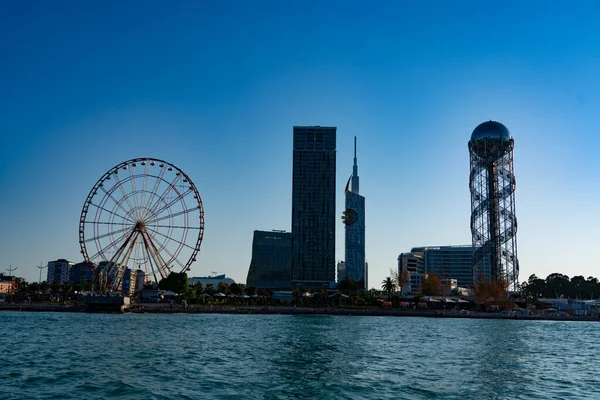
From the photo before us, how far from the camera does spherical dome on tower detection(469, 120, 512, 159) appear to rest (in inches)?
6934

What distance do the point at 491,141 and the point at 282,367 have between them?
149420 millimetres

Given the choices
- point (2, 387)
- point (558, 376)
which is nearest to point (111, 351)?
point (2, 387)

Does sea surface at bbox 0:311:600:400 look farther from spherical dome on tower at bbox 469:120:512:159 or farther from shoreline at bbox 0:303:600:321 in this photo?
spherical dome on tower at bbox 469:120:512:159

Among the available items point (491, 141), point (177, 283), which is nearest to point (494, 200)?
point (491, 141)

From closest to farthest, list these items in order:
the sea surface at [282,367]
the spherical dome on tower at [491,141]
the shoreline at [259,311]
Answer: the sea surface at [282,367] → the shoreline at [259,311] → the spherical dome on tower at [491,141]

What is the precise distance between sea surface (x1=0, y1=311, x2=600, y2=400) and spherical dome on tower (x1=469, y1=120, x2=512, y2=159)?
111m

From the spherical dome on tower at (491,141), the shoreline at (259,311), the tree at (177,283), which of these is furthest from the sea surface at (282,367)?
the spherical dome on tower at (491,141)

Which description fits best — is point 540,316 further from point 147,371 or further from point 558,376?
point 147,371

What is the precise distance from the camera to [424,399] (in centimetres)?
3250

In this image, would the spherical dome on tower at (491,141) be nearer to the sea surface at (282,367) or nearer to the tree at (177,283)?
the tree at (177,283)

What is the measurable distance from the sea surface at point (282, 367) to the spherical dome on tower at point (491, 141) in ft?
366

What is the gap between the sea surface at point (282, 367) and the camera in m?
34.0

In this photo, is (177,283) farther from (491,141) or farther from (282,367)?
(282,367)

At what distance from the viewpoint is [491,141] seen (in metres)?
177
